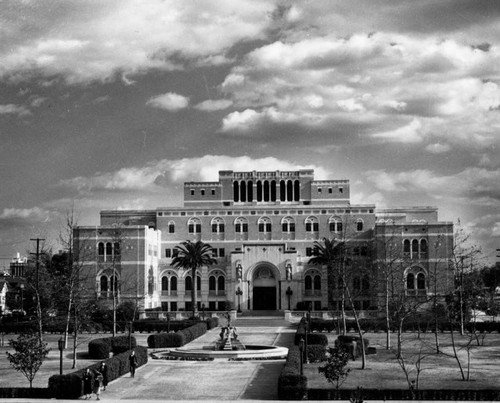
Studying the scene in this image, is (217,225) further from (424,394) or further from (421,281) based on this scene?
(424,394)

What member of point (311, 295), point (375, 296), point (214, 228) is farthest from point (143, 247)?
point (375, 296)

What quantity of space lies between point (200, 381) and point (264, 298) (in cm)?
5571

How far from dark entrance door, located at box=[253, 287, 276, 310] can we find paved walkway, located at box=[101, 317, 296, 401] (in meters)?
47.1

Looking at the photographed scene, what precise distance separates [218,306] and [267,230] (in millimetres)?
10197

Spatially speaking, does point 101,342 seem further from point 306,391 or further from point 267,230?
point 267,230

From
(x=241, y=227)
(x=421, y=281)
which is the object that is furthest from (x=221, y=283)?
(x=421, y=281)

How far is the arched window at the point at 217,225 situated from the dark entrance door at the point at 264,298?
26.3ft

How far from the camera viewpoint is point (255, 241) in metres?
91.0

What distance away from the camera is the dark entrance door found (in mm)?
88562

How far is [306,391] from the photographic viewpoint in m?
28.1

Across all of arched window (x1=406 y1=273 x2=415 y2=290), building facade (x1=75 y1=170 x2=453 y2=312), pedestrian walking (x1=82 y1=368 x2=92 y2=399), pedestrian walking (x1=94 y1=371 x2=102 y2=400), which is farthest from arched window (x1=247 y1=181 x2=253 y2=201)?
pedestrian walking (x1=94 y1=371 x2=102 y2=400)

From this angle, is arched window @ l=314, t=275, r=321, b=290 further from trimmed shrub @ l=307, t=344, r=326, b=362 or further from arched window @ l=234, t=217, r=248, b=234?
trimmed shrub @ l=307, t=344, r=326, b=362

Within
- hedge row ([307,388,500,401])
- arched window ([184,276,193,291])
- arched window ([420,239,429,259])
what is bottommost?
hedge row ([307,388,500,401])

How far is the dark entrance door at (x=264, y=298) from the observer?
291 ft
